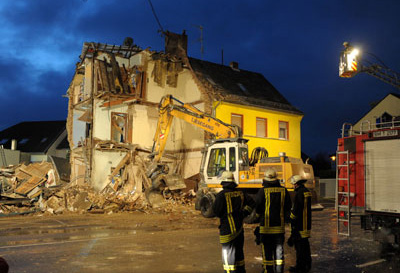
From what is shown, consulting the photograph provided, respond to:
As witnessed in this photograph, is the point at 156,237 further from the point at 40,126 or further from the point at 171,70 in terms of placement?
the point at 40,126

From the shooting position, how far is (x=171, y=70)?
2572cm

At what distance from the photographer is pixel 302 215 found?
23.6 feet

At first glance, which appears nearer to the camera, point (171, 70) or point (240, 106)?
point (240, 106)

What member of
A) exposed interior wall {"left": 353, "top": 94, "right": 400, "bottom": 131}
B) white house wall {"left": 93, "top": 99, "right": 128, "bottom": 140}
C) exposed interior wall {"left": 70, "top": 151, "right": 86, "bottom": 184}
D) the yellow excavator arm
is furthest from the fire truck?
exposed interior wall {"left": 353, "top": 94, "right": 400, "bottom": 131}

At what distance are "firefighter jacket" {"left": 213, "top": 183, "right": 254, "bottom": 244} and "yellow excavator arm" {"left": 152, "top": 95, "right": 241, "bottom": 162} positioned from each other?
1037 centimetres

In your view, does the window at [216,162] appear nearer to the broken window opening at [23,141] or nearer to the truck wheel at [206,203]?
the truck wheel at [206,203]

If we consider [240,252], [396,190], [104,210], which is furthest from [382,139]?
[104,210]

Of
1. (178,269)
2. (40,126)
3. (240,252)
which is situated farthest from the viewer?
→ (40,126)

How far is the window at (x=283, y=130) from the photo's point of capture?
26109 millimetres

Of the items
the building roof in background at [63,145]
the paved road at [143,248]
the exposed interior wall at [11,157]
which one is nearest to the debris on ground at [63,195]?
the paved road at [143,248]

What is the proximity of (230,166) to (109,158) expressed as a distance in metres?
11.6

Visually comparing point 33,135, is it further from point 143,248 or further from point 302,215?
point 302,215

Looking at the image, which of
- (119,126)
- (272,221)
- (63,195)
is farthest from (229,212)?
(119,126)

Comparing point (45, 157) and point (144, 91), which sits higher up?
point (144, 91)
